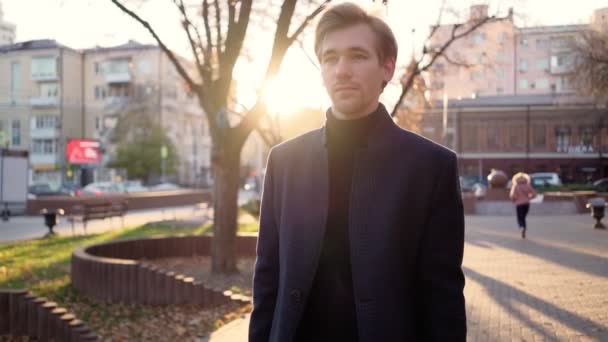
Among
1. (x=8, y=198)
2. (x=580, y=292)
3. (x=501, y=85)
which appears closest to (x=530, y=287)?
(x=580, y=292)

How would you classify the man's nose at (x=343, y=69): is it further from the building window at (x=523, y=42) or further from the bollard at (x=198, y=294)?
the building window at (x=523, y=42)

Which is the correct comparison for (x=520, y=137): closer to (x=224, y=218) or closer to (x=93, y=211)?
(x=93, y=211)


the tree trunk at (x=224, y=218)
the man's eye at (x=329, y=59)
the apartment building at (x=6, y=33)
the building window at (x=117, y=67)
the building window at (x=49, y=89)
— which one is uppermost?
the building window at (x=117, y=67)

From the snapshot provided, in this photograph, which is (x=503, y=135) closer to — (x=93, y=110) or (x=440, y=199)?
(x=93, y=110)

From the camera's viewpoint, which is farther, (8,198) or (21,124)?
(21,124)

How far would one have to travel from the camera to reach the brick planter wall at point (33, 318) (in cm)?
669

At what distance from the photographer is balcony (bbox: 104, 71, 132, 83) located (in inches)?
2534

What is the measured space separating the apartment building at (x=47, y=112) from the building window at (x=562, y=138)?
141ft

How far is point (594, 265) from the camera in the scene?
455 inches

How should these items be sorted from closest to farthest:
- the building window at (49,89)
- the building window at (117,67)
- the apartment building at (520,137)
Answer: the apartment building at (520,137)
the building window at (49,89)
the building window at (117,67)

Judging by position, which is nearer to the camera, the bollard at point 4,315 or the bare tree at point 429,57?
Result: the bollard at point 4,315

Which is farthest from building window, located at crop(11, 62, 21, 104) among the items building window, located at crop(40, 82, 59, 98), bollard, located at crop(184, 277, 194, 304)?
Answer: bollard, located at crop(184, 277, 194, 304)

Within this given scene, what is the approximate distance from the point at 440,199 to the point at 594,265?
10.4 m

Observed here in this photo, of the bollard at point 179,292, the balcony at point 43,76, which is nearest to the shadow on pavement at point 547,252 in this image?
the bollard at point 179,292
